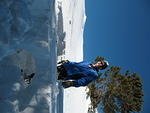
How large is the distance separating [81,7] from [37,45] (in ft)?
50.9

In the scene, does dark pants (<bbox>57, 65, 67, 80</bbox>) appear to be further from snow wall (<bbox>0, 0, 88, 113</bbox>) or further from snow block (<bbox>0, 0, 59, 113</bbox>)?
snow block (<bbox>0, 0, 59, 113</bbox>)

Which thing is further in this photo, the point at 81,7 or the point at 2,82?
the point at 81,7

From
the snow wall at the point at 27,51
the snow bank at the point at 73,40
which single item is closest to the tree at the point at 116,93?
the snow bank at the point at 73,40

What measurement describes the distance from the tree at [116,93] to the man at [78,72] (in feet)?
48.8

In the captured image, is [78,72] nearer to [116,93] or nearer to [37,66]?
[37,66]

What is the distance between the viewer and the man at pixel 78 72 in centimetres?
877

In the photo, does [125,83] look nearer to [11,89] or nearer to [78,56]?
[78,56]

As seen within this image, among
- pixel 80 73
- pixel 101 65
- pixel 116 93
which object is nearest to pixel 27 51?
pixel 80 73

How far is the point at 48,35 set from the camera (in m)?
5.64

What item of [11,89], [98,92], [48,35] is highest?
[98,92]

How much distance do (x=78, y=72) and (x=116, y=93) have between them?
15627 millimetres

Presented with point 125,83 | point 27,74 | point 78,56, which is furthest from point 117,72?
point 27,74

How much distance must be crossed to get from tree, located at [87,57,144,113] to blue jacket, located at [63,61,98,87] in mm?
14871

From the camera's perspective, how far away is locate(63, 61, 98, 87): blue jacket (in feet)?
28.8
